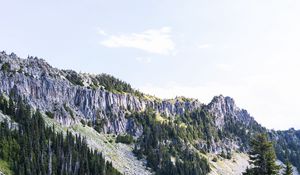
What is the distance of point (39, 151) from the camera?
172125 millimetres

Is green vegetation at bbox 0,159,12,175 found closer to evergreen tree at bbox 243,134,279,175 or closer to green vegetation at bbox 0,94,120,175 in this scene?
green vegetation at bbox 0,94,120,175

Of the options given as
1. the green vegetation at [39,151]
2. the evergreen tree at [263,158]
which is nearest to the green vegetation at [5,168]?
the green vegetation at [39,151]

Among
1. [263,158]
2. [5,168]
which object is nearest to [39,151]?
[5,168]

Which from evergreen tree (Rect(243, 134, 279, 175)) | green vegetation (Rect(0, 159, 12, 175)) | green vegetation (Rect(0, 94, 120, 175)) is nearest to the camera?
evergreen tree (Rect(243, 134, 279, 175))

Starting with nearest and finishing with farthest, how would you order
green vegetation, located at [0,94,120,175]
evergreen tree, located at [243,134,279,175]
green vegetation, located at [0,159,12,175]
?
evergreen tree, located at [243,134,279,175]
green vegetation, located at [0,159,12,175]
green vegetation, located at [0,94,120,175]

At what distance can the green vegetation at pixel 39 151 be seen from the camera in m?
157

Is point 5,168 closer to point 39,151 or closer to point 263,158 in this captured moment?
point 39,151

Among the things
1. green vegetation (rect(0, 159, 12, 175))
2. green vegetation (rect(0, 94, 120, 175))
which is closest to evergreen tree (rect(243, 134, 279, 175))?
green vegetation (rect(0, 159, 12, 175))

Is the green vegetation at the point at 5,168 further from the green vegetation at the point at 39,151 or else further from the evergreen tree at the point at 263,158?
the evergreen tree at the point at 263,158

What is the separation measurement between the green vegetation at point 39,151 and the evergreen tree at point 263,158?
111475 millimetres

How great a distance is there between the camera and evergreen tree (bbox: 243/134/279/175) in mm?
53688

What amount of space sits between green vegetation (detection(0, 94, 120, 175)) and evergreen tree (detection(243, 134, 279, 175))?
111 m

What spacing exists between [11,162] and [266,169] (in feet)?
394

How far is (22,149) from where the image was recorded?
164875 mm
